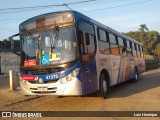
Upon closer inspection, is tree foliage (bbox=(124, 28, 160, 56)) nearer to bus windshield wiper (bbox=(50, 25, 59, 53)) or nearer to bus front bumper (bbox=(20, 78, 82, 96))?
bus windshield wiper (bbox=(50, 25, 59, 53))

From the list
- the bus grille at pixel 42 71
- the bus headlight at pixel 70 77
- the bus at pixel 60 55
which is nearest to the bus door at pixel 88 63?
the bus at pixel 60 55

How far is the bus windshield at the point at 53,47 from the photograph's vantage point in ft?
29.1

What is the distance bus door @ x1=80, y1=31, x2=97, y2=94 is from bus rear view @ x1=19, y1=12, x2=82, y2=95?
1.05 ft

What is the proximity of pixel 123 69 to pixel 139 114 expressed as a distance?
6795 mm

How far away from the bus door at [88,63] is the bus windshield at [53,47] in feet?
1.29

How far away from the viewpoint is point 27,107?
9578mm

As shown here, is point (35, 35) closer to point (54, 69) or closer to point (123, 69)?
point (54, 69)

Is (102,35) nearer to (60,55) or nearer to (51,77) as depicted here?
(60,55)

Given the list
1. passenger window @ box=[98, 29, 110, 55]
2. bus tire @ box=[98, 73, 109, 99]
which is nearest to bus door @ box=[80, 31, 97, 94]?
bus tire @ box=[98, 73, 109, 99]

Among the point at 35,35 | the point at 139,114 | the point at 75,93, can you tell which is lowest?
the point at 139,114

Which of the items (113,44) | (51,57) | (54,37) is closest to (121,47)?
(113,44)

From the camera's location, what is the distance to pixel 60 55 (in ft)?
29.2

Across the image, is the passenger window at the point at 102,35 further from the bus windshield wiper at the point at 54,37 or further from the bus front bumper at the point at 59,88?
the bus front bumper at the point at 59,88

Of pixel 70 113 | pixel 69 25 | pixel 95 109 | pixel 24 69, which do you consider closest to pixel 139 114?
pixel 95 109
